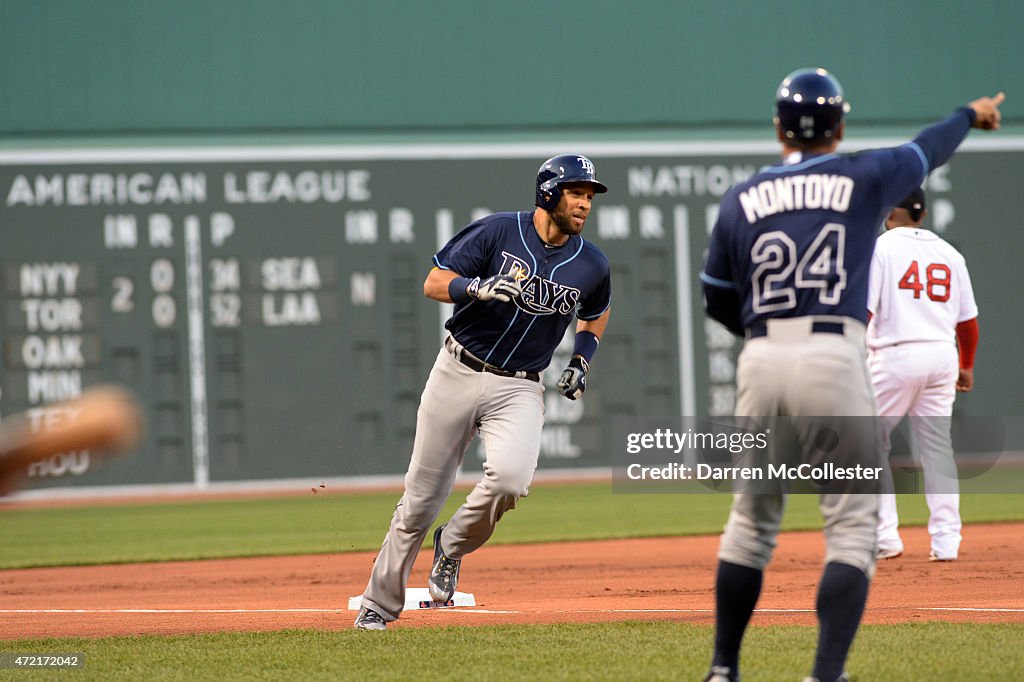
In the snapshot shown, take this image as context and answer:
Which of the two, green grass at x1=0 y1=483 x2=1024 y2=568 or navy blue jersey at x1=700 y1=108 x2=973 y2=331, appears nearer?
navy blue jersey at x1=700 y1=108 x2=973 y2=331

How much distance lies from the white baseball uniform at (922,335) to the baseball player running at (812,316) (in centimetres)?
362

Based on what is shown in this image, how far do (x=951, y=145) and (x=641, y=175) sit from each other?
12233mm

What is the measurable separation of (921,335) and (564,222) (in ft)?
9.12

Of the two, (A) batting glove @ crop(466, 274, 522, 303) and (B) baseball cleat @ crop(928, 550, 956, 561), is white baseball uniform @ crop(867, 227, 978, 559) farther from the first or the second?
(A) batting glove @ crop(466, 274, 522, 303)

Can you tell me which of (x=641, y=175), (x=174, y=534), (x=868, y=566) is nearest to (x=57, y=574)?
(x=174, y=534)

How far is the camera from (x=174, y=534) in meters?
12.3

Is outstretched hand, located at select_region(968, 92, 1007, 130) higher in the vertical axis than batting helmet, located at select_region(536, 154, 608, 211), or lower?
higher

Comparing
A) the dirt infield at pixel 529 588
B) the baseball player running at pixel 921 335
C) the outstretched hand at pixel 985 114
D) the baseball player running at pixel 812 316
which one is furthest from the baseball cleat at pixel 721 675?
the baseball player running at pixel 921 335

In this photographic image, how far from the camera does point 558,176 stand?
591cm

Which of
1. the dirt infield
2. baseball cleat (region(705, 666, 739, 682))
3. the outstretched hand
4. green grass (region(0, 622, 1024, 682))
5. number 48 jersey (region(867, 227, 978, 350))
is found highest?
the outstretched hand

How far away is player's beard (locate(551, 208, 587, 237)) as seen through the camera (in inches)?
233

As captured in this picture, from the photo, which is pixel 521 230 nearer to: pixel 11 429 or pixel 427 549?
pixel 11 429

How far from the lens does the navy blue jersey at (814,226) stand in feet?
13.4

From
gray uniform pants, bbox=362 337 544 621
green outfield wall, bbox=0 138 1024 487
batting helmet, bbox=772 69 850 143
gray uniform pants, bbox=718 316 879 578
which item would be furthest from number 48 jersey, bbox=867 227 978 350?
green outfield wall, bbox=0 138 1024 487
